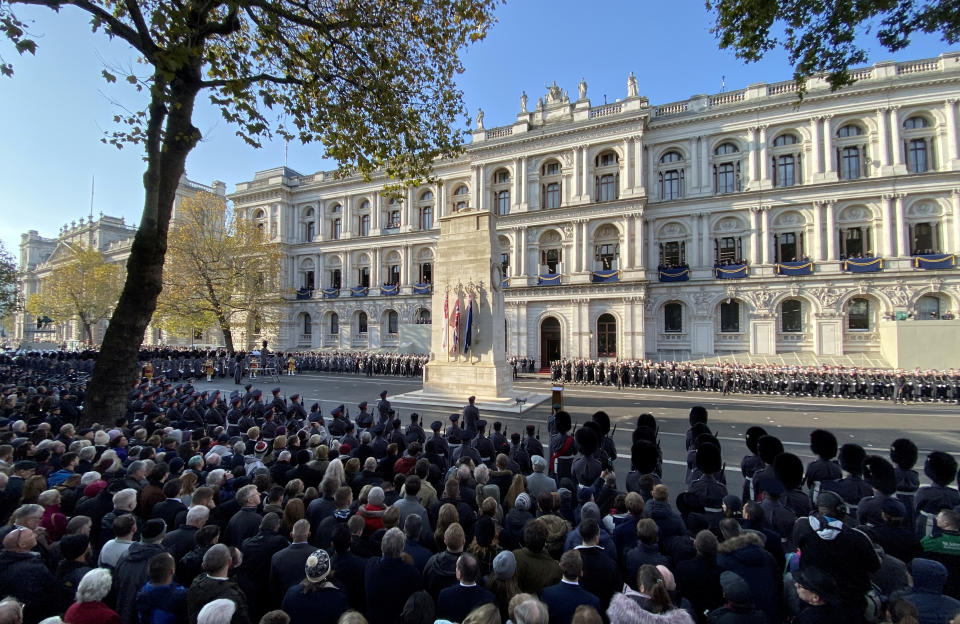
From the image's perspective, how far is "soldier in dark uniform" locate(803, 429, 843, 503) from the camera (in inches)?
219

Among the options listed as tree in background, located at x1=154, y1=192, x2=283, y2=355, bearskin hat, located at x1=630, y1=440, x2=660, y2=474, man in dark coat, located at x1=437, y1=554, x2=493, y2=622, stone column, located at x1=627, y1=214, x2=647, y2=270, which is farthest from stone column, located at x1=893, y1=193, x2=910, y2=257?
tree in background, located at x1=154, y1=192, x2=283, y2=355

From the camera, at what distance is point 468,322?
16094 mm

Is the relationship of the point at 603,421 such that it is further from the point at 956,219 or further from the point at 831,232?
the point at 956,219

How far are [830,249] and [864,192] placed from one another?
410 cm

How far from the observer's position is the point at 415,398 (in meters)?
16.4

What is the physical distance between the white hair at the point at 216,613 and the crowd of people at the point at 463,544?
12mm

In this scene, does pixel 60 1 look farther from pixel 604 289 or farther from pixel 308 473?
pixel 604 289

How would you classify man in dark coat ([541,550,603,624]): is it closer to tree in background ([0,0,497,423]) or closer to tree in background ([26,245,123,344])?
tree in background ([0,0,497,423])

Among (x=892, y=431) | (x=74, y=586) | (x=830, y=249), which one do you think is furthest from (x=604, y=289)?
(x=74, y=586)

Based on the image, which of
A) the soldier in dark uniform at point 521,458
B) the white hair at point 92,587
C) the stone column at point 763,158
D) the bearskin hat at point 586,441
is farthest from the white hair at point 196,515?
the stone column at point 763,158

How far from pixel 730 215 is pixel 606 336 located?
40.7ft

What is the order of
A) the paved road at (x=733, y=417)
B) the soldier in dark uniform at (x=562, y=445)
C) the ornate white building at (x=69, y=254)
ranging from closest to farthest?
1. the soldier in dark uniform at (x=562, y=445)
2. the paved road at (x=733, y=417)
3. the ornate white building at (x=69, y=254)

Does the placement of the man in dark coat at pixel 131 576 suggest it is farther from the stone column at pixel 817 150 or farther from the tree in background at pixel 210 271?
the stone column at pixel 817 150

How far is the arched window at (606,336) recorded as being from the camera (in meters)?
31.1
